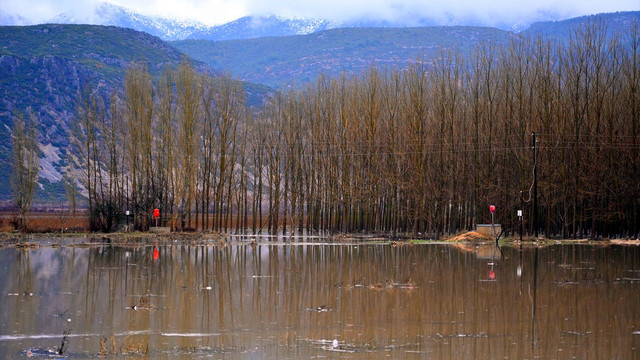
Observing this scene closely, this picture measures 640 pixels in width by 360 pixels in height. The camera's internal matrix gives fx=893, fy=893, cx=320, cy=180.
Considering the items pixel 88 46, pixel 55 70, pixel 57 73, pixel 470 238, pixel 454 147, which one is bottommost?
pixel 470 238

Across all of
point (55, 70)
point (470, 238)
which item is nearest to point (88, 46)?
point (55, 70)

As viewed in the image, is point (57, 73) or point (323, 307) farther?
point (57, 73)

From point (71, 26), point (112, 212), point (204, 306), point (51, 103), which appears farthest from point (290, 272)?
point (71, 26)

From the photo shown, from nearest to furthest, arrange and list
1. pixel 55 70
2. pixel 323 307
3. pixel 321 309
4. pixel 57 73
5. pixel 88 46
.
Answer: pixel 321 309
pixel 323 307
pixel 57 73
pixel 55 70
pixel 88 46

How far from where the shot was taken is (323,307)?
18047 millimetres

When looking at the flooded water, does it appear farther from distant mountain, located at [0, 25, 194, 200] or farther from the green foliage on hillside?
the green foliage on hillside

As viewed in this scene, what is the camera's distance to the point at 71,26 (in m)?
175

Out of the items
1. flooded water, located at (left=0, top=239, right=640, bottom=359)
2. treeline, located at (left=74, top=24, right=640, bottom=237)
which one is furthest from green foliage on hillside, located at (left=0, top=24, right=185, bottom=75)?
flooded water, located at (left=0, top=239, right=640, bottom=359)

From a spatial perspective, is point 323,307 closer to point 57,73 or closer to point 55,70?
point 57,73

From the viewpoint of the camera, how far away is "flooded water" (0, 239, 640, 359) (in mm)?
13609

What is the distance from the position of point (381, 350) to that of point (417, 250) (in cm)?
2412

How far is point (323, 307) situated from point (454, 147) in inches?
1490

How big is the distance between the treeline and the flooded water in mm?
19775

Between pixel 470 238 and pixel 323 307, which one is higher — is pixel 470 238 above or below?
below
